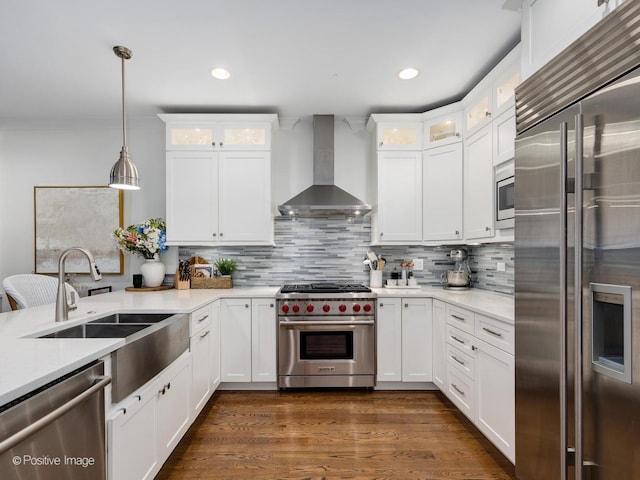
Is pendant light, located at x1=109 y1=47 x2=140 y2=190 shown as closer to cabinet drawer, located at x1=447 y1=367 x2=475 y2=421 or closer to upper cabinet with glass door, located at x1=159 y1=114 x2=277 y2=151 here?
upper cabinet with glass door, located at x1=159 y1=114 x2=277 y2=151

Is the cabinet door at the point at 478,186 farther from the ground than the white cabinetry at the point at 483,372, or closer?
farther from the ground

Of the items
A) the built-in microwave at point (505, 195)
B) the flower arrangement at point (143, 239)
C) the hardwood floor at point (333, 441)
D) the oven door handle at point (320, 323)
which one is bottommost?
the hardwood floor at point (333, 441)

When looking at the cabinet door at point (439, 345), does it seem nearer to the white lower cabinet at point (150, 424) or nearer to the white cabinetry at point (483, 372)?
the white cabinetry at point (483, 372)

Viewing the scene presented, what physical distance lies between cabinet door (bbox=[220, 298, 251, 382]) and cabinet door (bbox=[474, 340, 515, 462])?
186cm

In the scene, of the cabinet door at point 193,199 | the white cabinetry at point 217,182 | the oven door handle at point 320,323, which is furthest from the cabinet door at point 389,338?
the cabinet door at point 193,199

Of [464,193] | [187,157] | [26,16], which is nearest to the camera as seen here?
[26,16]

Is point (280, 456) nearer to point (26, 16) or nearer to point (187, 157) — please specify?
point (187, 157)

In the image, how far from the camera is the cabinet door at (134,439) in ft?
4.46

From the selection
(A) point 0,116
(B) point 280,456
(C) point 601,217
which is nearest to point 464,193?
(C) point 601,217

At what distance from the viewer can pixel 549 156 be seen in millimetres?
1266

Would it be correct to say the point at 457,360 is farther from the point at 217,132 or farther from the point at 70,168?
the point at 70,168

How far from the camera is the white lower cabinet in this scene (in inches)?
54.7

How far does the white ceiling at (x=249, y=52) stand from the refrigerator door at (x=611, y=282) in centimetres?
137

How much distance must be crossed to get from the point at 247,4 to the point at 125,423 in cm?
220
